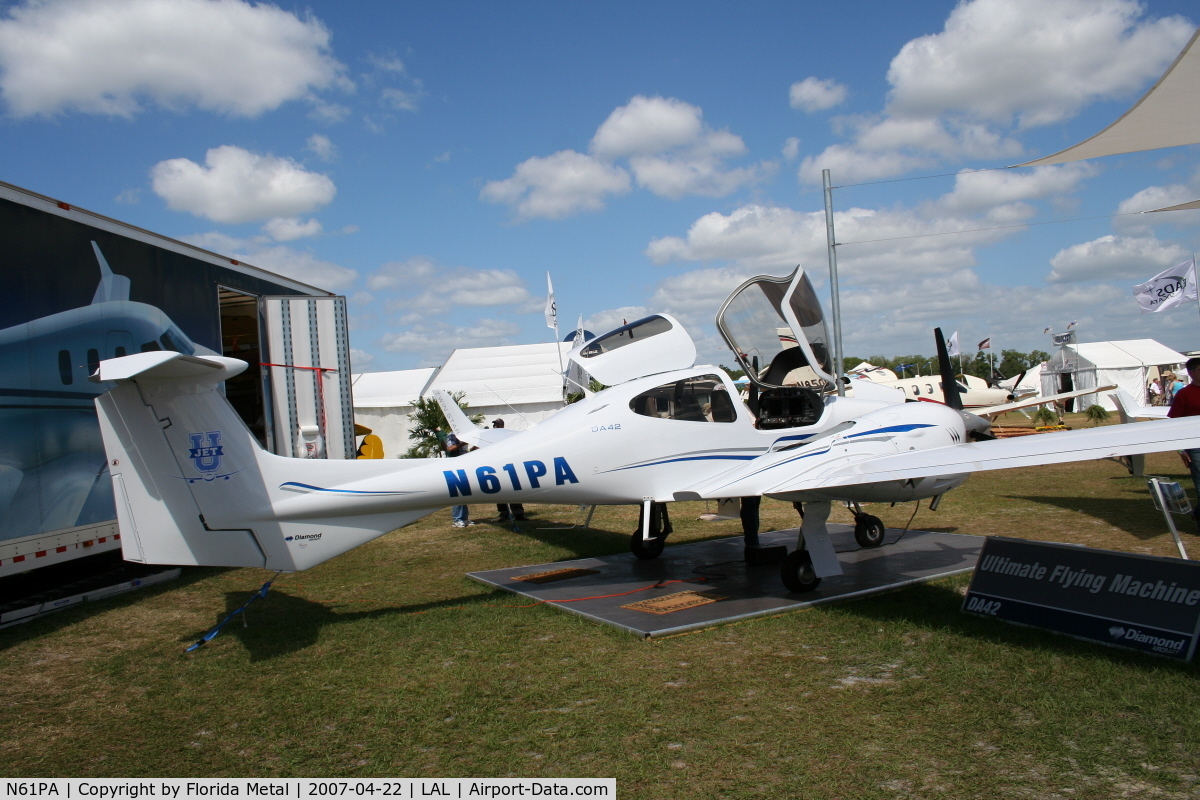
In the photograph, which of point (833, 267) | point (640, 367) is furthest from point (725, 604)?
point (833, 267)

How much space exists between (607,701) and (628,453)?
283cm

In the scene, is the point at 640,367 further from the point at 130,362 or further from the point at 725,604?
the point at 130,362

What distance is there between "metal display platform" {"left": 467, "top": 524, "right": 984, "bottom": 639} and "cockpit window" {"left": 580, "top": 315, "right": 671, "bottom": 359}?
2.57 meters

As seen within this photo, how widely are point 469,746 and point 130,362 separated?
3.12 meters

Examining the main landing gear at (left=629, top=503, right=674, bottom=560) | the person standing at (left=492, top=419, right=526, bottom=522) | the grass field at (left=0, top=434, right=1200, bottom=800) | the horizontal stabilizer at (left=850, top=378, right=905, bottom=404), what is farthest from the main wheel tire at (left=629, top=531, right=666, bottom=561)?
the person standing at (left=492, top=419, right=526, bottom=522)

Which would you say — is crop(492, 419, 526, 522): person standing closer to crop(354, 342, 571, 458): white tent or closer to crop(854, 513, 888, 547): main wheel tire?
crop(854, 513, 888, 547): main wheel tire

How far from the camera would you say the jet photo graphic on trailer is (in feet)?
17.6

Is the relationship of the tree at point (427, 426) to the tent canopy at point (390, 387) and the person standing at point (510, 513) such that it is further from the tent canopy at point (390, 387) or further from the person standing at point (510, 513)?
the person standing at point (510, 513)

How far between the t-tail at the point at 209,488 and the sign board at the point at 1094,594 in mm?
5127

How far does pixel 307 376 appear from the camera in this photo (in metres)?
9.73

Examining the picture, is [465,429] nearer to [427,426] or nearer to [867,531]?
[867,531]

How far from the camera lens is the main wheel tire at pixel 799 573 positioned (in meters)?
6.76

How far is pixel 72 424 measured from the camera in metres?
6.91

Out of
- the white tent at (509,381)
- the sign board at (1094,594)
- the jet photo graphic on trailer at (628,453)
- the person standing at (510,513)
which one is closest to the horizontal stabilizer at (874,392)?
the jet photo graphic on trailer at (628,453)
